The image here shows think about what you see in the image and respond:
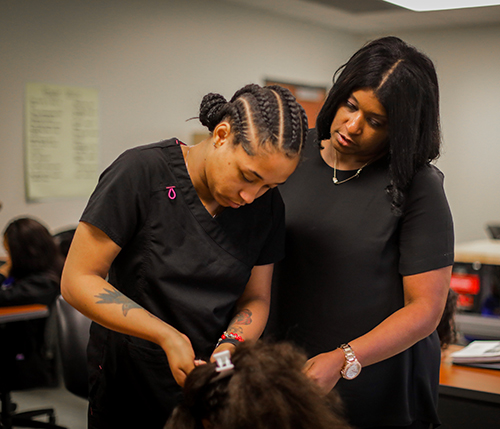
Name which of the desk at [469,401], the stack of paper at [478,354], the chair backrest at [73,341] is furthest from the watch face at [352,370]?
the chair backrest at [73,341]

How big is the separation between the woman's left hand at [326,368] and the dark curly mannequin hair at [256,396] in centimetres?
20

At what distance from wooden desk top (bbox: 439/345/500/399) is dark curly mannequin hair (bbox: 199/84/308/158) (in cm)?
125

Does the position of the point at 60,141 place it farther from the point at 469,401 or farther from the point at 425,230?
the point at 425,230

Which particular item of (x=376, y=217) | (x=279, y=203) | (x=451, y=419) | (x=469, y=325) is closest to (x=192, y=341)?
(x=279, y=203)

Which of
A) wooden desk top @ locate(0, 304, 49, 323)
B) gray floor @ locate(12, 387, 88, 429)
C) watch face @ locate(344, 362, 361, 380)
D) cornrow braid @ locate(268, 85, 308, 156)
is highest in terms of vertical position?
cornrow braid @ locate(268, 85, 308, 156)

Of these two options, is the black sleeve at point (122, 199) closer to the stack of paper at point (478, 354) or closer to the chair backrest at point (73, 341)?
Result: the chair backrest at point (73, 341)

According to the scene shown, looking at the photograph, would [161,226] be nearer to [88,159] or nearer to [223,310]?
[223,310]

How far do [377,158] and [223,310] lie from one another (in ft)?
1.82

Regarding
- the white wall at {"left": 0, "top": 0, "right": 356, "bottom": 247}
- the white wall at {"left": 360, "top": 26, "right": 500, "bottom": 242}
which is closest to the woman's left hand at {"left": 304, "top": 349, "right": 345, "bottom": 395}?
the white wall at {"left": 0, "top": 0, "right": 356, "bottom": 247}

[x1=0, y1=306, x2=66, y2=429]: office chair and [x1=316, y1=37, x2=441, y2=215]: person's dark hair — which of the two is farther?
[x1=0, y1=306, x2=66, y2=429]: office chair

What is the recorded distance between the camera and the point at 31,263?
133 inches

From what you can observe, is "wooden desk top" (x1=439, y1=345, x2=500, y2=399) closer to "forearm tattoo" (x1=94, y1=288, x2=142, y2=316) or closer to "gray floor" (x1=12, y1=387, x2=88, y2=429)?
"forearm tattoo" (x1=94, y1=288, x2=142, y2=316)

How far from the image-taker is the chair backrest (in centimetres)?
221

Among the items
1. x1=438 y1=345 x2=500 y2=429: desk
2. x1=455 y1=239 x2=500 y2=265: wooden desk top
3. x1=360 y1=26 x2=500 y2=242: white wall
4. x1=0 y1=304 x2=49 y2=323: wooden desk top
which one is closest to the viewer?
x1=438 y1=345 x2=500 y2=429: desk
